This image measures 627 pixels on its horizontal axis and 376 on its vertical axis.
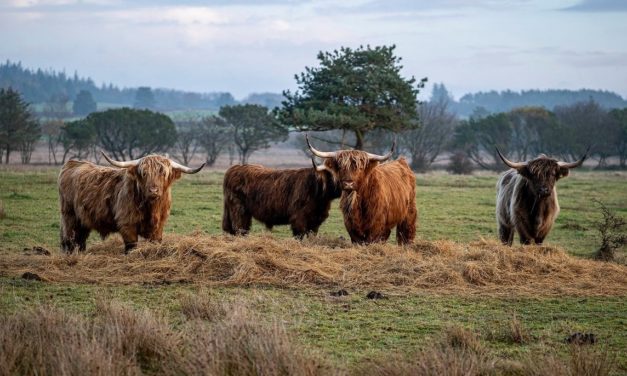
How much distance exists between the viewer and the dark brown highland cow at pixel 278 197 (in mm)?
10516

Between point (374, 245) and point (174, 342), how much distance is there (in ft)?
15.1

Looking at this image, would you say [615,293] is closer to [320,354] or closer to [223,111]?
[320,354]

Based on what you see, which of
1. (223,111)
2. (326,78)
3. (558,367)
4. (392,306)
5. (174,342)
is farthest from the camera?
(223,111)

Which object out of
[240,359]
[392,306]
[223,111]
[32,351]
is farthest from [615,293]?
[223,111]

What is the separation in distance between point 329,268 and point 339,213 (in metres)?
9.59

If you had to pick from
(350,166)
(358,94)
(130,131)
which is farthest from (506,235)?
(130,131)

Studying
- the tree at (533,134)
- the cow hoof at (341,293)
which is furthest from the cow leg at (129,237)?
the tree at (533,134)

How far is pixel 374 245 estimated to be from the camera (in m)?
9.53

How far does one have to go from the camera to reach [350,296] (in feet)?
24.8

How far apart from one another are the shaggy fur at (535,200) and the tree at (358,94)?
1778 cm

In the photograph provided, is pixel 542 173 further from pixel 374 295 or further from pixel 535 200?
pixel 374 295

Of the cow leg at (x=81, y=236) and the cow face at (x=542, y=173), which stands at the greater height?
the cow face at (x=542, y=173)

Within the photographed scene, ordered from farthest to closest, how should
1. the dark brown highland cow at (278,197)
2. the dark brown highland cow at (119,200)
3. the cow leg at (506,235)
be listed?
1. the cow leg at (506,235)
2. the dark brown highland cow at (278,197)
3. the dark brown highland cow at (119,200)

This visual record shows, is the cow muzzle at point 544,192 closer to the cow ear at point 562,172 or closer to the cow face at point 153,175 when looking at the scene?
the cow ear at point 562,172
